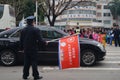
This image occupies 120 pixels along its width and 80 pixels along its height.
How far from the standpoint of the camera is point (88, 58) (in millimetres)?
12102

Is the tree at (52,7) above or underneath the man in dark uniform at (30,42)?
above

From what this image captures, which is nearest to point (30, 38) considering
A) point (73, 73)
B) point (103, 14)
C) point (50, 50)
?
point (73, 73)

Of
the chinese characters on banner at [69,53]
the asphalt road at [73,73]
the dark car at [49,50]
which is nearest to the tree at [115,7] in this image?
the dark car at [49,50]

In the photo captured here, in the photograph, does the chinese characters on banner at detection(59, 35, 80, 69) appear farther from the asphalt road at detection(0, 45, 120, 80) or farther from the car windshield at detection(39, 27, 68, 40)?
the car windshield at detection(39, 27, 68, 40)

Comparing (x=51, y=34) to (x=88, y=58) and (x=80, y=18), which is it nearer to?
(x=88, y=58)

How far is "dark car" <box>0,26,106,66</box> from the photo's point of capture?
39.2 ft

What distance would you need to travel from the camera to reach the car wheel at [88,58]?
12039mm

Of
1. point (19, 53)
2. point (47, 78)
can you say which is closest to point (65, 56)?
point (47, 78)

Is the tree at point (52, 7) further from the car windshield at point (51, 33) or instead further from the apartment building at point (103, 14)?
the apartment building at point (103, 14)

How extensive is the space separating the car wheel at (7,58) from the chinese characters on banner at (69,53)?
361 cm

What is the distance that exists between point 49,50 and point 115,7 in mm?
85561

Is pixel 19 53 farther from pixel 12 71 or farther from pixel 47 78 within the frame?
pixel 47 78

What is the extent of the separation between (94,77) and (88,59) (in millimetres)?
2323

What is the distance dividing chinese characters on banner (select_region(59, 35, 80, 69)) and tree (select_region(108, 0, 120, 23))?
87861 mm
